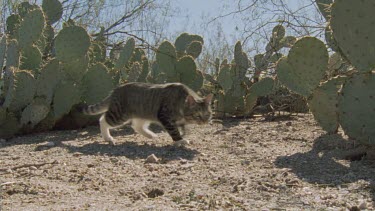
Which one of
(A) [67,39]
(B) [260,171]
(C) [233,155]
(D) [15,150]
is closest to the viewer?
(B) [260,171]

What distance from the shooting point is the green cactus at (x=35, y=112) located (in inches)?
223

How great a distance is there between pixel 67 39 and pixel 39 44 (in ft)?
4.12

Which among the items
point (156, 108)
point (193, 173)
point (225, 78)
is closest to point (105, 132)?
point (156, 108)

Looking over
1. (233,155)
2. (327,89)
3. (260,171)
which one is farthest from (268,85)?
(260,171)

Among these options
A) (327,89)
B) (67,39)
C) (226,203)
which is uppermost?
(67,39)

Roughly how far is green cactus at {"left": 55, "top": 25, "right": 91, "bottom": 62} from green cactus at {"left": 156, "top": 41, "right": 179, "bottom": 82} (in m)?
1.04

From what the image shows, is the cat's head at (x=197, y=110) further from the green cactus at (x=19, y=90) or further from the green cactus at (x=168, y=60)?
the green cactus at (x=19, y=90)

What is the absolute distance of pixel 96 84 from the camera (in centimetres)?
613

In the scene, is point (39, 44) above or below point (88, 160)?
above

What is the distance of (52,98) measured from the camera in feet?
19.7

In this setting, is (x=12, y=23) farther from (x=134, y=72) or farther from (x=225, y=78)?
(x=225, y=78)

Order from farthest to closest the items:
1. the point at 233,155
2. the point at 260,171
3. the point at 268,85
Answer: the point at 268,85 → the point at 233,155 → the point at 260,171

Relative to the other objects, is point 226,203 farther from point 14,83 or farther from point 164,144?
point 14,83

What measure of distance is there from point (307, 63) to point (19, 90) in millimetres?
3197
